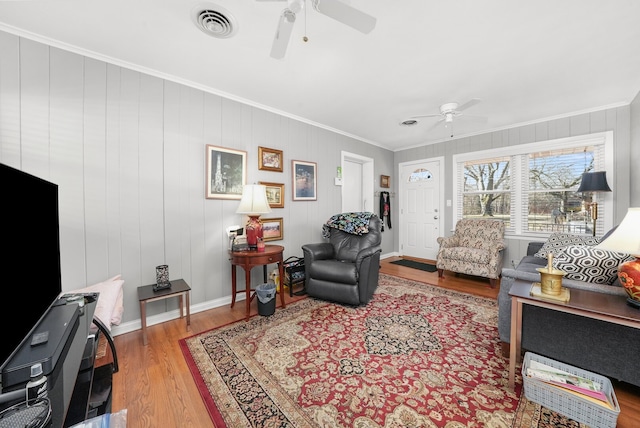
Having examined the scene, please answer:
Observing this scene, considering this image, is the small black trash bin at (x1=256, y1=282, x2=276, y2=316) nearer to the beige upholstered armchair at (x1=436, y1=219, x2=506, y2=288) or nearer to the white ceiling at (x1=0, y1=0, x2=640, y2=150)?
the white ceiling at (x1=0, y1=0, x2=640, y2=150)

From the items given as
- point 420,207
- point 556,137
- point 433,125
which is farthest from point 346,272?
point 556,137

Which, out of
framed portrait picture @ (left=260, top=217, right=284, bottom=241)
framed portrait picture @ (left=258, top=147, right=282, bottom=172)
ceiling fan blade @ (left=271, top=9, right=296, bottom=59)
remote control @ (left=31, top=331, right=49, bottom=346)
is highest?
ceiling fan blade @ (left=271, top=9, right=296, bottom=59)

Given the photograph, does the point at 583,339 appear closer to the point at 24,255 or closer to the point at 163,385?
the point at 163,385

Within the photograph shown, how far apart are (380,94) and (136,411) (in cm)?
347

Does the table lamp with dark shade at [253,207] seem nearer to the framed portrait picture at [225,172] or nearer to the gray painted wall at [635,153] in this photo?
the framed portrait picture at [225,172]

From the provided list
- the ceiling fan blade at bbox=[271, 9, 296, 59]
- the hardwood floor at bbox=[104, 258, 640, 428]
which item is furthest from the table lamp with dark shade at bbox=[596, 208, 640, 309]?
the ceiling fan blade at bbox=[271, 9, 296, 59]

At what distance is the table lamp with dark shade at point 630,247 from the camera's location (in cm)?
126

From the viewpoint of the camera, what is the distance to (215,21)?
174 cm

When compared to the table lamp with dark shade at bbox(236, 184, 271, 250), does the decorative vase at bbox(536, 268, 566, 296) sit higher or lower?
lower

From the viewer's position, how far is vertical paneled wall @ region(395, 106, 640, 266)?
3158 mm

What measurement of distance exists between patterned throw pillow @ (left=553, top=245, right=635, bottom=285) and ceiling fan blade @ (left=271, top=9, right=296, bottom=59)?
231cm

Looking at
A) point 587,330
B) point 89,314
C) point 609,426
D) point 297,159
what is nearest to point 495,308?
point 587,330

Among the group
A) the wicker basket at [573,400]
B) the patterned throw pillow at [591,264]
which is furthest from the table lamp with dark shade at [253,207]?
the patterned throw pillow at [591,264]

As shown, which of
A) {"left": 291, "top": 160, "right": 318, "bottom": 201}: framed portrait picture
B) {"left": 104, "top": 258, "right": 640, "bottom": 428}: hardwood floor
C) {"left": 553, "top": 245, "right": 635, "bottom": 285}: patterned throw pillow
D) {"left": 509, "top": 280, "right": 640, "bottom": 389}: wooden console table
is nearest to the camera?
{"left": 509, "top": 280, "right": 640, "bottom": 389}: wooden console table
